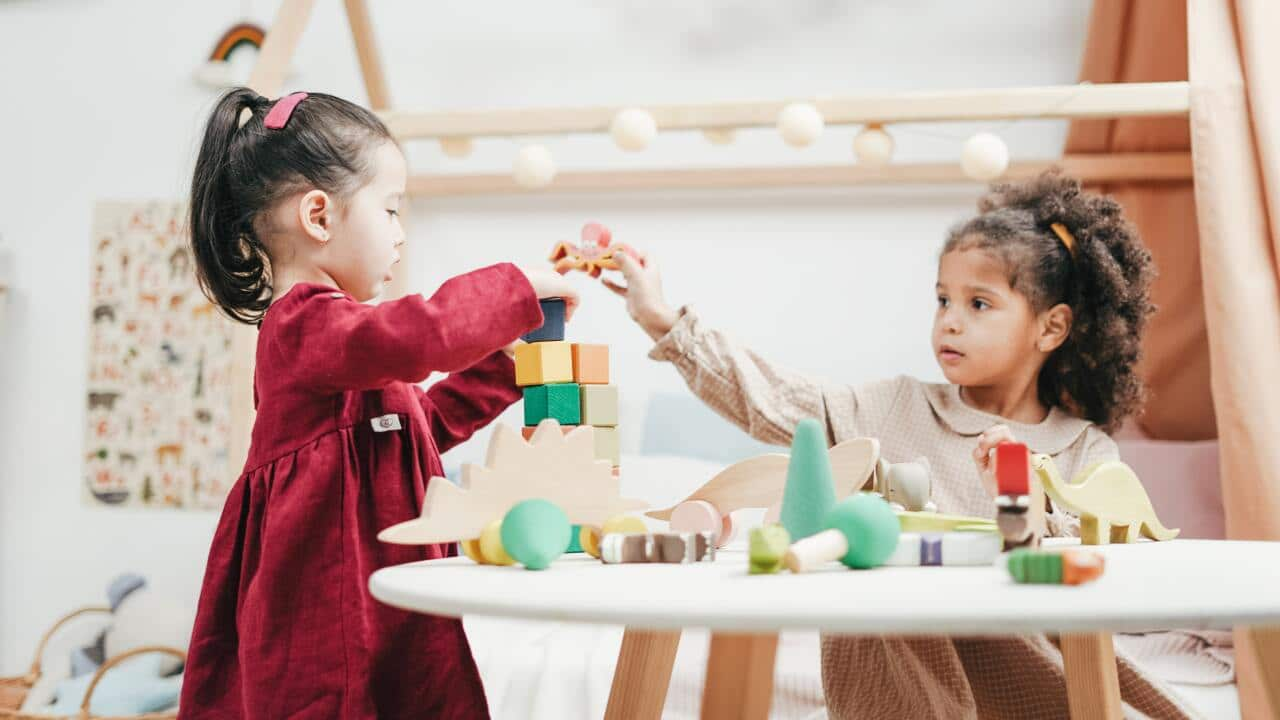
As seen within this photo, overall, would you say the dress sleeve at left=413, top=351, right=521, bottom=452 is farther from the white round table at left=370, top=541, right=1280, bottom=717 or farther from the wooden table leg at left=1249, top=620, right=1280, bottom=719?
the wooden table leg at left=1249, top=620, right=1280, bottom=719

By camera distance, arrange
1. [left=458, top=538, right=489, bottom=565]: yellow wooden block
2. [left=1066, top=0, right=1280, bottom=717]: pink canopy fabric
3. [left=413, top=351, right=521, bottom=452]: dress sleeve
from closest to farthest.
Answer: [left=458, top=538, right=489, bottom=565]: yellow wooden block
[left=413, top=351, right=521, bottom=452]: dress sleeve
[left=1066, top=0, right=1280, bottom=717]: pink canopy fabric

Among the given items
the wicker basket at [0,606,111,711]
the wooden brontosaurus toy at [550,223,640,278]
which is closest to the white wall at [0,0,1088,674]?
the wicker basket at [0,606,111,711]

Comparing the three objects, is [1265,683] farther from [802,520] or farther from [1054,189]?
[1054,189]

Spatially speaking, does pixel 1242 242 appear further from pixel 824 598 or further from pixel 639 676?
pixel 824 598

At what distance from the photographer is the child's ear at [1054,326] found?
1.41 metres

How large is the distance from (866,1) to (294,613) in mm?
1684

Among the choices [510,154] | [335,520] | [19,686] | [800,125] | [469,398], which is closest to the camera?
[335,520]

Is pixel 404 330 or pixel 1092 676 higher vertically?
pixel 404 330

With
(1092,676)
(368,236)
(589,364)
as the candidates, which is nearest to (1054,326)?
(1092,676)

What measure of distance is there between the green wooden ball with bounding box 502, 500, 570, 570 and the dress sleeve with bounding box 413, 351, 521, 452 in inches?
15.0

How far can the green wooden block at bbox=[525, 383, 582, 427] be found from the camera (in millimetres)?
878

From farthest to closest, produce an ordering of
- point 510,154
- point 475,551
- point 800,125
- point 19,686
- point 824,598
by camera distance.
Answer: point 510,154
point 19,686
point 800,125
point 475,551
point 824,598

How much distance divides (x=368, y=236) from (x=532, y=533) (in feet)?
1.24

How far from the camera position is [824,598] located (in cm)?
49
